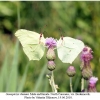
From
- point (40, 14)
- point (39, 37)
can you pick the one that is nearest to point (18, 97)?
point (39, 37)

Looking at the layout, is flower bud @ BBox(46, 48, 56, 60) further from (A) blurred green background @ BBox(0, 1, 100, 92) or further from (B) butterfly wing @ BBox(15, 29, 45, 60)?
(A) blurred green background @ BBox(0, 1, 100, 92)

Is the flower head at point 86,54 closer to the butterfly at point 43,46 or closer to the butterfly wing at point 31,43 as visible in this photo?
the butterfly at point 43,46

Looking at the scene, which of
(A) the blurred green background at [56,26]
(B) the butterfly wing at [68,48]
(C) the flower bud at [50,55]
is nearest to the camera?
(C) the flower bud at [50,55]

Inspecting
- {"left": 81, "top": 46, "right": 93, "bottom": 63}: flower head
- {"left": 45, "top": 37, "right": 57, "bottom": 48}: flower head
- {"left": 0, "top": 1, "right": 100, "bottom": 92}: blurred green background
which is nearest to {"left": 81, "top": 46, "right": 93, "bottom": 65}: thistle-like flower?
{"left": 81, "top": 46, "right": 93, "bottom": 63}: flower head

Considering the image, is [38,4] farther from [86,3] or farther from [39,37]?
[39,37]

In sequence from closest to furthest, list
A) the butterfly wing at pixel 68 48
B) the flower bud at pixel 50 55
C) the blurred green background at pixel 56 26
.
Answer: the flower bud at pixel 50 55, the butterfly wing at pixel 68 48, the blurred green background at pixel 56 26

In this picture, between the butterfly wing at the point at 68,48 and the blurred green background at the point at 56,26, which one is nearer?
the butterfly wing at the point at 68,48

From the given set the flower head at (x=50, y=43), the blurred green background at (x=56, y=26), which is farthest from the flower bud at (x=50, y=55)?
the blurred green background at (x=56, y=26)

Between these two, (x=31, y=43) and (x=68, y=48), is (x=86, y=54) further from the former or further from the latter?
(x=31, y=43)
